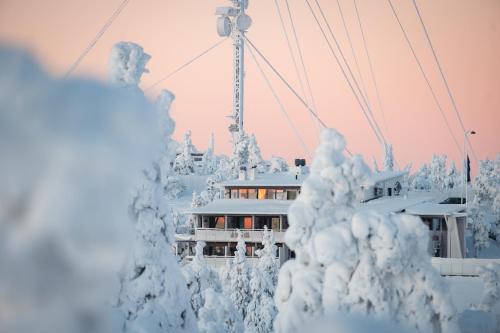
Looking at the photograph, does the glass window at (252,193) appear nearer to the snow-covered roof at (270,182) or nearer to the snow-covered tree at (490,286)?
the snow-covered roof at (270,182)

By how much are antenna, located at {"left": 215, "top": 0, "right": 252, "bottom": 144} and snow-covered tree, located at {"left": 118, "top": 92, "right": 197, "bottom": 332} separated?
77940mm

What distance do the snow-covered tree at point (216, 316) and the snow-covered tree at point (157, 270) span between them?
7.54 meters

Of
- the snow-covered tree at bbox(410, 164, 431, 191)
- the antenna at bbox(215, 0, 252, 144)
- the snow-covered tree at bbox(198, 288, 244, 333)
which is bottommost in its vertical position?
the snow-covered tree at bbox(198, 288, 244, 333)

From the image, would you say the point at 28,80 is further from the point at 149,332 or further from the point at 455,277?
the point at 455,277

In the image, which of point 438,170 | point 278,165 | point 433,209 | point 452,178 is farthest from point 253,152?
point 433,209

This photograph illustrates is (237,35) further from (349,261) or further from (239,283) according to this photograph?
(349,261)

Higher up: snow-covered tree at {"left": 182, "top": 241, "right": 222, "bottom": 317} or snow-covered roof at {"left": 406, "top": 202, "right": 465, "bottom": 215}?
snow-covered roof at {"left": 406, "top": 202, "right": 465, "bottom": 215}

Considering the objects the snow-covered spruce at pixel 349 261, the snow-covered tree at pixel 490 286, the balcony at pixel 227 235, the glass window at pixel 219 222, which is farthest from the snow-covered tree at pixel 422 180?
the snow-covered spruce at pixel 349 261

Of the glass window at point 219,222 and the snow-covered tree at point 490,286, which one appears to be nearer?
the snow-covered tree at point 490,286

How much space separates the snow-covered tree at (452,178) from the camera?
116688 mm

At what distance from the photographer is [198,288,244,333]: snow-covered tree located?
29766 millimetres

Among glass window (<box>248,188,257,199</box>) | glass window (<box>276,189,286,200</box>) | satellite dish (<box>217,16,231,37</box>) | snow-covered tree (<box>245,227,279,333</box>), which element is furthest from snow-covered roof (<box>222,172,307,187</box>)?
satellite dish (<box>217,16,231,37</box>)

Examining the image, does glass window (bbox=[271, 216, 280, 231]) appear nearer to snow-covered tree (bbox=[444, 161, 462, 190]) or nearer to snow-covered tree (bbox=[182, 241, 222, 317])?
snow-covered tree (bbox=[182, 241, 222, 317])

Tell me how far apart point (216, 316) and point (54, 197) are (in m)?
24.8
